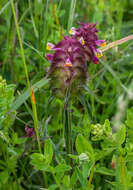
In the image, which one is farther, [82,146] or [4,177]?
[4,177]

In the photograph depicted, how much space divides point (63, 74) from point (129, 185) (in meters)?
0.47

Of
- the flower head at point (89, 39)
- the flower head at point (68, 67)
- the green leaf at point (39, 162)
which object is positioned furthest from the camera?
the flower head at point (89, 39)

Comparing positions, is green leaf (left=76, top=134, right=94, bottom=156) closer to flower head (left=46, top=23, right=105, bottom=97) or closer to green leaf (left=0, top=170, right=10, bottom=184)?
flower head (left=46, top=23, right=105, bottom=97)

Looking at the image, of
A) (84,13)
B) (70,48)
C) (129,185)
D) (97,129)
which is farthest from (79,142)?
(84,13)

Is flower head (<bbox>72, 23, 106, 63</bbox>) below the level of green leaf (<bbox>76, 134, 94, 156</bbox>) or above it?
above

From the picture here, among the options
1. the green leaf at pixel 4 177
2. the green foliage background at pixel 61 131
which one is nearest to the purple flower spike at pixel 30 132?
the green foliage background at pixel 61 131

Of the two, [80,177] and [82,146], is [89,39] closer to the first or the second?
[82,146]

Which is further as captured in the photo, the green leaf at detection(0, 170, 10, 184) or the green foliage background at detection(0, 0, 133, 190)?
the green leaf at detection(0, 170, 10, 184)

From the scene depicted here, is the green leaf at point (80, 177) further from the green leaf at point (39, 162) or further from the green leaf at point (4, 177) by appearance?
the green leaf at point (4, 177)

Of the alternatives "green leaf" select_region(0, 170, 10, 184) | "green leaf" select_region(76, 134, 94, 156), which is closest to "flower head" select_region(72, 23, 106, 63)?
"green leaf" select_region(76, 134, 94, 156)

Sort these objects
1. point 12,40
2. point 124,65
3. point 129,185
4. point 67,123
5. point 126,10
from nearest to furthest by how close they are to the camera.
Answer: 1. point 129,185
2. point 67,123
3. point 12,40
4. point 124,65
5. point 126,10

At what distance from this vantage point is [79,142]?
3.48ft

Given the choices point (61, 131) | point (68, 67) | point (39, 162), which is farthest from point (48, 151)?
point (61, 131)

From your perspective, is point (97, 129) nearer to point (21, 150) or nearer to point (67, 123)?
point (67, 123)
